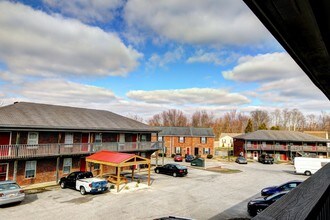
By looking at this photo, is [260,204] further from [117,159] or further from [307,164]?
[307,164]

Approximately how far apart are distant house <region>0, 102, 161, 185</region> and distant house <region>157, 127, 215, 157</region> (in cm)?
2248

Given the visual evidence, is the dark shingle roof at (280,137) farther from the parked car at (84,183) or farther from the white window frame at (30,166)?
the white window frame at (30,166)

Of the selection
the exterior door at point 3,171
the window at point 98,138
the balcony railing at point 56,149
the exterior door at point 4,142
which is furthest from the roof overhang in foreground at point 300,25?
the window at point 98,138

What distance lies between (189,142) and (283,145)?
20295 mm

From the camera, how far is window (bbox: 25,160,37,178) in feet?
75.7

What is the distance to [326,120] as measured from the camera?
130 metres

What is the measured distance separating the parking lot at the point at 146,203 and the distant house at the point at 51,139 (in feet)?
10.8

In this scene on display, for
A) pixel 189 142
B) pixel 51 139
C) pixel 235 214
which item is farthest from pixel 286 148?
pixel 51 139

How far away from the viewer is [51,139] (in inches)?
989

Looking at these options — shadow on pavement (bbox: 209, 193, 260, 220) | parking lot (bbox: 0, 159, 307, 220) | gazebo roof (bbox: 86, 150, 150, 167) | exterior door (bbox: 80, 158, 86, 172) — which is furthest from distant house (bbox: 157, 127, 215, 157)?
shadow on pavement (bbox: 209, 193, 260, 220)

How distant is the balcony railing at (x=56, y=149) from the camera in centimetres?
2134

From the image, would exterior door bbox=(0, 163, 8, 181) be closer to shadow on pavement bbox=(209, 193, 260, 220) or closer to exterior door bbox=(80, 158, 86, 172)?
exterior door bbox=(80, 158, 86, 172)

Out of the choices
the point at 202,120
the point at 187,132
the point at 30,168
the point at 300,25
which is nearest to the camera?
the point at 300,25

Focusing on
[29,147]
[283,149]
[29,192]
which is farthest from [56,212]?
[283,149]
